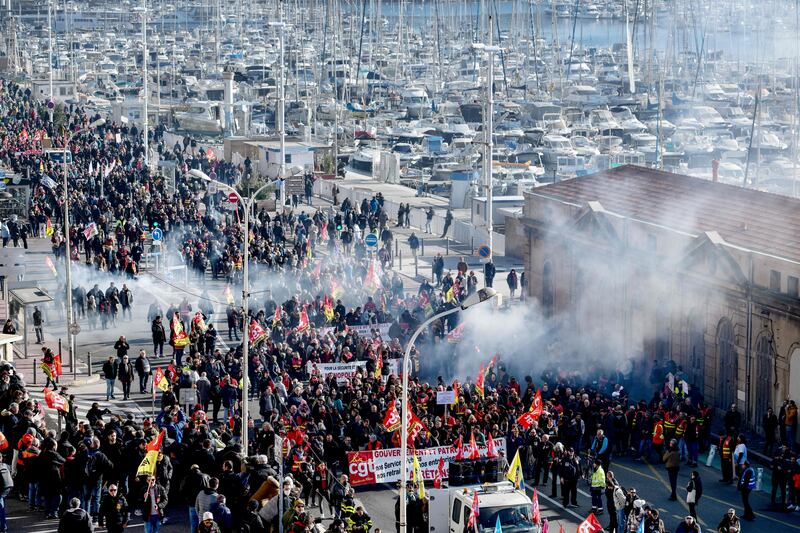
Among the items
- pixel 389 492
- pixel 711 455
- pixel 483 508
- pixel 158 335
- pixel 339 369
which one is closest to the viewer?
pixel 483 508

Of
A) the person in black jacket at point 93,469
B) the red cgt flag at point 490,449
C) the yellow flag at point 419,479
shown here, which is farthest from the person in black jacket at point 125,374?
the person in black jacket at point 93,469

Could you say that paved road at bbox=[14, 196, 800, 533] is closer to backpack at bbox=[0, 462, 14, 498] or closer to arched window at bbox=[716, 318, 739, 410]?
backpack at bbox=[0, 462, 14, 498]

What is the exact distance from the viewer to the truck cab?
2755 cm

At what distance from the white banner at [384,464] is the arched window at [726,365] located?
31.8ft

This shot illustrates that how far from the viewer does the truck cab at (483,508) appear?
27547mm

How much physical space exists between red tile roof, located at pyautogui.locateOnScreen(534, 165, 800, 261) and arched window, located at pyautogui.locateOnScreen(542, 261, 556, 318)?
7.25 ft

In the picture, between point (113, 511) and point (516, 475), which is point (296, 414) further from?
point (113, 511)

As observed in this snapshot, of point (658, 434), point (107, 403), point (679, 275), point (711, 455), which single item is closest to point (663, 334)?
point (679, 275)

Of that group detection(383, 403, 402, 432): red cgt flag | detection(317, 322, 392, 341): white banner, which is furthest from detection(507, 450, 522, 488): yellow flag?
detection(317, 322, 392, 341): white banner

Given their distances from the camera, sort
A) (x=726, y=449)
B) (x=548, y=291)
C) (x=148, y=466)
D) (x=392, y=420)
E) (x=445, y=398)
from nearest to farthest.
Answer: (x=148, y=466)
(x=392, y=420)
(x=726, y=449)
(x=445, y=398)
(x=548, y=291)

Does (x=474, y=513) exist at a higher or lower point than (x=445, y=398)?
higher

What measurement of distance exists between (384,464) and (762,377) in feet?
35.9

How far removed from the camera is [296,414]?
35.2 metres

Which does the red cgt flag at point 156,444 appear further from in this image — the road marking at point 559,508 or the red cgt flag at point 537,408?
the red cgt flag at point 537,408
